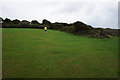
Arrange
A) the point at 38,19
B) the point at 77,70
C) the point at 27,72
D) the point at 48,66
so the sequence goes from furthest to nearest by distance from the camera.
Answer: the point at 38,19
the point at 48,66
the point at 77,70
the point at 27,72

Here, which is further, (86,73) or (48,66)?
(48,66)

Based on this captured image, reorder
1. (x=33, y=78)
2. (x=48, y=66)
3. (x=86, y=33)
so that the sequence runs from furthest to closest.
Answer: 1. (x=86, y=33)
2. (x=48, y=66)
3. (x=33, y=78)

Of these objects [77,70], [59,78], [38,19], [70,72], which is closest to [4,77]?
[59,78]

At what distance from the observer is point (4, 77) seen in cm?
245

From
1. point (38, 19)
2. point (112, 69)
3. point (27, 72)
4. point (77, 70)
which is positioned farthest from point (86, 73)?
point (38, 19)

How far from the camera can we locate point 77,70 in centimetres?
287

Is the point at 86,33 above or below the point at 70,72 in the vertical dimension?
above

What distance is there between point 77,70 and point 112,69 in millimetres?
1226

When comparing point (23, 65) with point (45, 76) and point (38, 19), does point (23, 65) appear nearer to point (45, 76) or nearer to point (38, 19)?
point (45, 76)

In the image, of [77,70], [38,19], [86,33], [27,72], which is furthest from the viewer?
[38,19]

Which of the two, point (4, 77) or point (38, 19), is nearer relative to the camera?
point (4, 77)

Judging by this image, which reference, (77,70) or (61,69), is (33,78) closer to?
(61,69)

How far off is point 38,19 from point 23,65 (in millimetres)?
38780

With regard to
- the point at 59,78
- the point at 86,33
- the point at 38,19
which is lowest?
the point at 59,78
